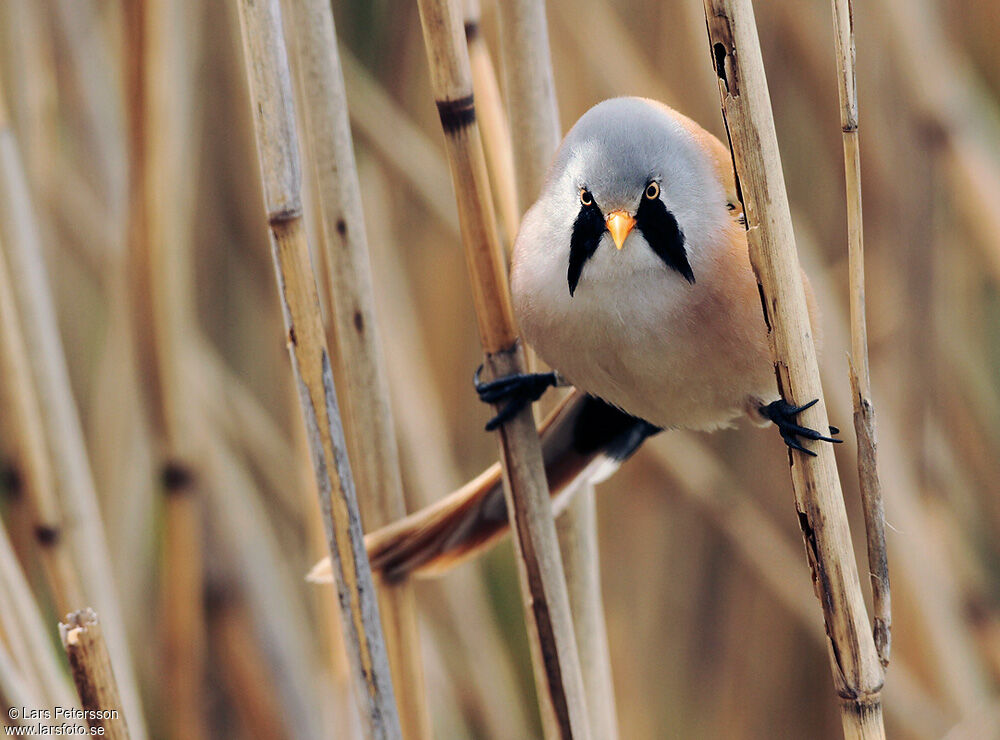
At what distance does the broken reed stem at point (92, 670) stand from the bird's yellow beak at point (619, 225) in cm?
49

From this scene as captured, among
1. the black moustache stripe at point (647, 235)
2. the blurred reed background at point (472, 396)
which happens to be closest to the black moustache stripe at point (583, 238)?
the black moustache stripe at point (647, 235)

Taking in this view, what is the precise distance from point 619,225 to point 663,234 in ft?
0.22

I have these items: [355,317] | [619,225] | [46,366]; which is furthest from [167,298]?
[619,225]

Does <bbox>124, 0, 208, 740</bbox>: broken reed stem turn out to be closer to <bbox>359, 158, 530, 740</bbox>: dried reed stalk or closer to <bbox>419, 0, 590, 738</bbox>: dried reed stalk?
<bbox>359, 158, 530, 740</bbox>: dried reed stalk

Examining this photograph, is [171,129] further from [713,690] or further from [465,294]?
[713,690]

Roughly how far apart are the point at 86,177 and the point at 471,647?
916mm

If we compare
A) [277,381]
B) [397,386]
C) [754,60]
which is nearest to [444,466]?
[397,386]

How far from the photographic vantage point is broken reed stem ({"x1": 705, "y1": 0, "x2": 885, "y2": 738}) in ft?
2.17

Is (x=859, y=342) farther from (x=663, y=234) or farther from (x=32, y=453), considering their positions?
(x=32, y=453)

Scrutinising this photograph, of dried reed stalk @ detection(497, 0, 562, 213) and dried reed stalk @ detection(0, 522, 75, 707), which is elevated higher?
dried reed stalk @ detection(497, 0, 562, 213)

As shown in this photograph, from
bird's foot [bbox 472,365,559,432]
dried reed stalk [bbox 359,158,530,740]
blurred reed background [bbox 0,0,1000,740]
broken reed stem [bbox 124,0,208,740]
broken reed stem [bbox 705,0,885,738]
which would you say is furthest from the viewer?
dried reed stalk [bbox 359,158,530,740]

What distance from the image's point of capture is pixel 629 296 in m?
0.93

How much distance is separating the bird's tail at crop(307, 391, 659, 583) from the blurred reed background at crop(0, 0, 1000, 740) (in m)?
0.25

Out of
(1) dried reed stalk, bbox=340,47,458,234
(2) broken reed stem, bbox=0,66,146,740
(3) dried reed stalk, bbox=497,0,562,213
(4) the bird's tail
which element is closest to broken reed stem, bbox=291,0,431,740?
(4) the bird's tail
